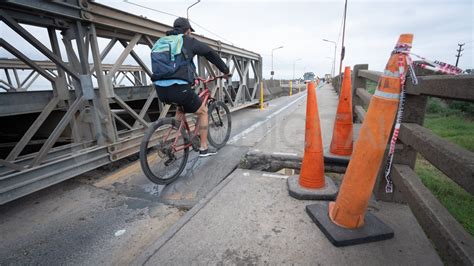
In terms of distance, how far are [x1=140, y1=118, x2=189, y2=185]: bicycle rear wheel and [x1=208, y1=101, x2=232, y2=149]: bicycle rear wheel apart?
2.67ft

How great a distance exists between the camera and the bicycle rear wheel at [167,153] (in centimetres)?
284

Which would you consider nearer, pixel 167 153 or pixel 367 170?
pixel 367 170

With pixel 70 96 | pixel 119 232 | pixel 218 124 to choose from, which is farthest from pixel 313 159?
pixel 70 96

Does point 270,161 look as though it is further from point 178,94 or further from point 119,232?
point 119,232

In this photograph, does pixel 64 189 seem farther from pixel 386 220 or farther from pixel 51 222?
pixel 386 220

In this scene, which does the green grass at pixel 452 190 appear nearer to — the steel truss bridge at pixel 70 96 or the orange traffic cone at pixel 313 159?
the orange traffic cone at pixel 313 159

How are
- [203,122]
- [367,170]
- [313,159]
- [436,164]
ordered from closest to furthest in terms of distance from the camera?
[436,164] < [367,170] < [313,159] < [203,122]

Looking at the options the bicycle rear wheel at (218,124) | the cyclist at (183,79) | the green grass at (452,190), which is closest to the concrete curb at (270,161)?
the bicycle rear wheel at (218,124)

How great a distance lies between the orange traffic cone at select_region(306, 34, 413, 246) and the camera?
1.44 meters

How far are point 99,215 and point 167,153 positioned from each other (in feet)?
3.43

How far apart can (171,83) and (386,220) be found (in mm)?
2744

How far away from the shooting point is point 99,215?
96.9 inches

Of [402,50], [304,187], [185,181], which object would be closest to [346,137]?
[304,187]

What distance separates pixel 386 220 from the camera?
1.83 meters
